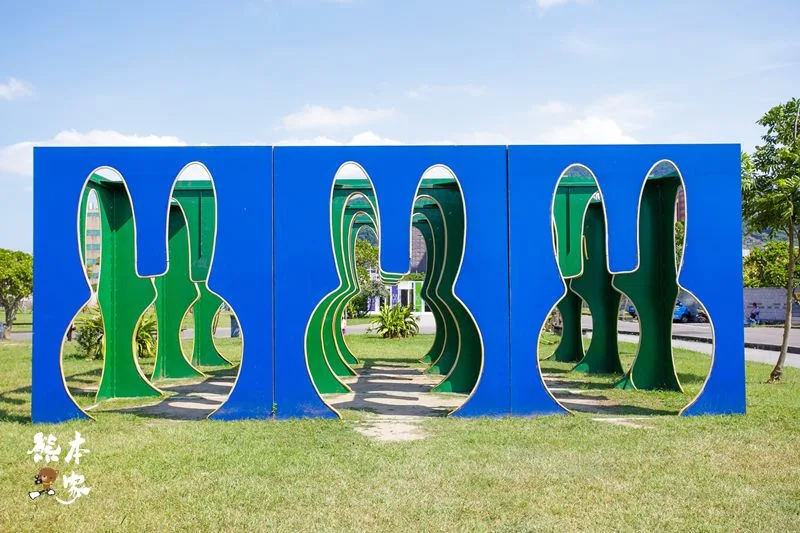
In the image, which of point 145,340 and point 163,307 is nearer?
point 163,307

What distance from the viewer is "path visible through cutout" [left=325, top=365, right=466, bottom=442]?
7.82 meters

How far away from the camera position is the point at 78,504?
209 inches

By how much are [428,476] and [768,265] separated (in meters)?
35.1

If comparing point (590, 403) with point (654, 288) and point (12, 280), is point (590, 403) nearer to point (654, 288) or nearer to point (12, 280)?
point (654, 288)

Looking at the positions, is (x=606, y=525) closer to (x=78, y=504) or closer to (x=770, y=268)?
(x=78, y=504)

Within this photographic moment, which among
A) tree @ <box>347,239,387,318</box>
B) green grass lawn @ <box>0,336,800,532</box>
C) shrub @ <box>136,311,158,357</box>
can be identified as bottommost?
green grass lawn @ <box>0,336,800,532</box>

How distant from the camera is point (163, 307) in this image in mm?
12602

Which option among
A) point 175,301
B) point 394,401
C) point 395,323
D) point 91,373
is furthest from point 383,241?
point 395,323

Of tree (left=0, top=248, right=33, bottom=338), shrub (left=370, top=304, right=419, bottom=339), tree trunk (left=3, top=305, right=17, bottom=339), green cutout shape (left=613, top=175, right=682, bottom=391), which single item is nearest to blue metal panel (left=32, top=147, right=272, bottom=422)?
green cutout shape (left=613, top=175, right=682, bottom=391)

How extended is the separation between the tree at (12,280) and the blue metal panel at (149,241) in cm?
2024

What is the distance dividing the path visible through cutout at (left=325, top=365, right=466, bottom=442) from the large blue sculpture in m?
0.69

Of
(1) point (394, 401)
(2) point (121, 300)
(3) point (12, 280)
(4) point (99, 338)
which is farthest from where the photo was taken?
(3) point (12, 280)

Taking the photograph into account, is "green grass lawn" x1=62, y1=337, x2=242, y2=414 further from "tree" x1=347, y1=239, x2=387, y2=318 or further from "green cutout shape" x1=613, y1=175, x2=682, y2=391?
"tree" x1=347, y1=239, x2=387, y2=318

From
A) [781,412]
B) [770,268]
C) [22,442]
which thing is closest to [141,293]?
[22,442]
